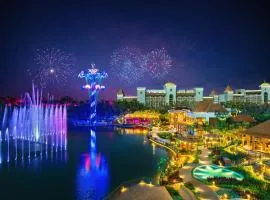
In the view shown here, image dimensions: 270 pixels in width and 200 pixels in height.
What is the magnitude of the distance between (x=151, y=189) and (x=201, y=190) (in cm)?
342

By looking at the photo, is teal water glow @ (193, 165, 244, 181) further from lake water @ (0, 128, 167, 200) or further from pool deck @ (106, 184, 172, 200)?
pool deck @ (106, 184, 172, 200)

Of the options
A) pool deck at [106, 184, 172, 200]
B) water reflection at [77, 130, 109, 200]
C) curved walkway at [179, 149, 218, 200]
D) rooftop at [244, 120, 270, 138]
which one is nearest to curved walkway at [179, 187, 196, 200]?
curved walkway at [179, 149, 218, 200]

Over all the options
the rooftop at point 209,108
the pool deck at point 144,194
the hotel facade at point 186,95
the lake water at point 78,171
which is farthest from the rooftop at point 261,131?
the hotel facade at point 186,95

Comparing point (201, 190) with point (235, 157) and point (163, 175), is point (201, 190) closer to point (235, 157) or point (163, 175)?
point (163, 175)

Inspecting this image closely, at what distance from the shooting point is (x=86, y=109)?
63.6m

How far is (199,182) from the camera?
1559cm

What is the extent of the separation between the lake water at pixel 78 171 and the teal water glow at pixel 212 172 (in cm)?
311

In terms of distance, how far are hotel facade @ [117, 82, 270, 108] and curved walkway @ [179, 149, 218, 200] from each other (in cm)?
6417

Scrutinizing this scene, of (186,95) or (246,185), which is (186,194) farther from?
(186,95)

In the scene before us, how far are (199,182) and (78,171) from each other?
318 inches

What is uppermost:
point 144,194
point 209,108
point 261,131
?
point 209,108

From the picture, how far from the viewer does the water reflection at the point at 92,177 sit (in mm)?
15926

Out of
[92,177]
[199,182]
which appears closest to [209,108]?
[92,177]

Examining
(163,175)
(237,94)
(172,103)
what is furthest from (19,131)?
(237,94)
